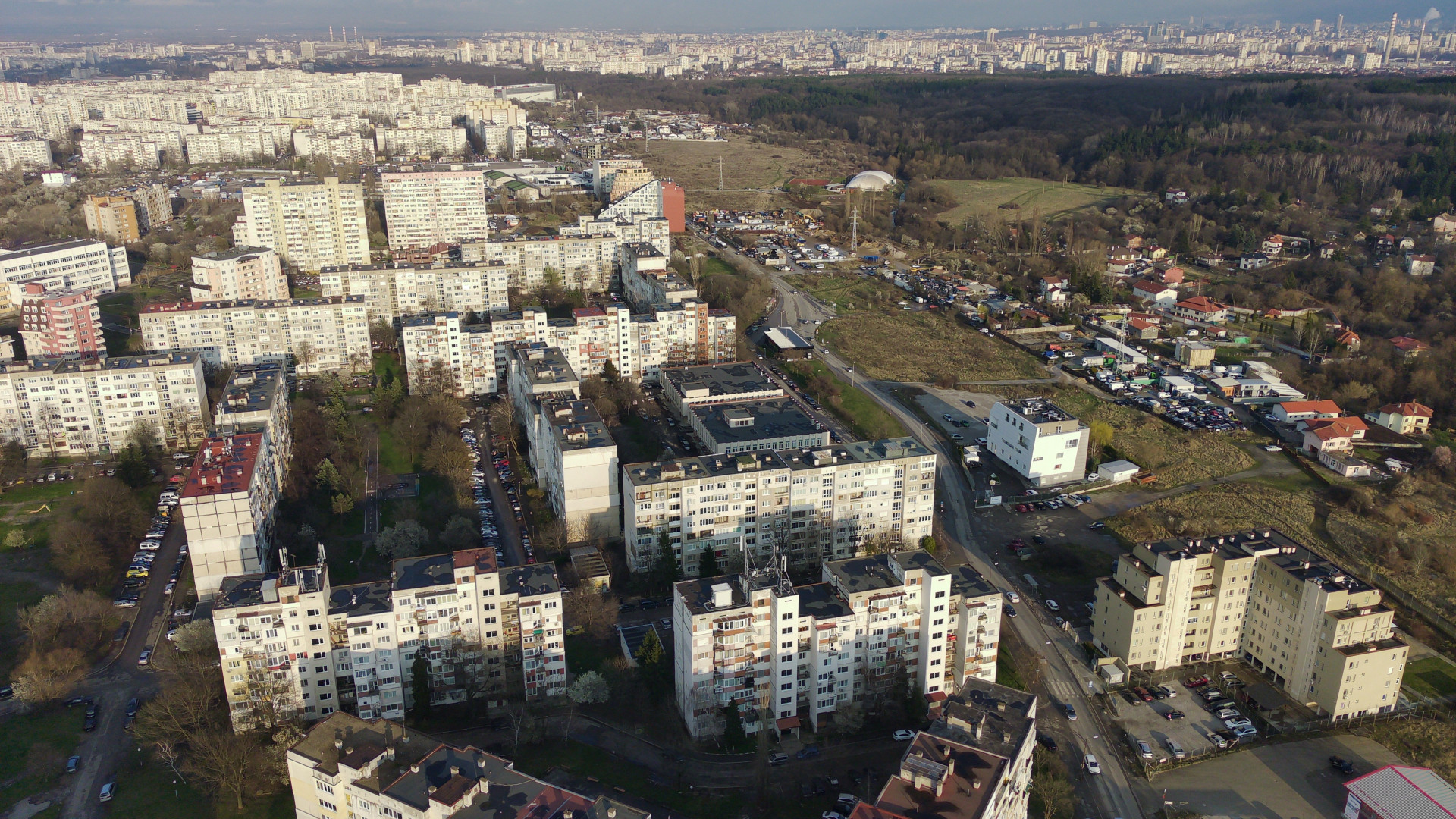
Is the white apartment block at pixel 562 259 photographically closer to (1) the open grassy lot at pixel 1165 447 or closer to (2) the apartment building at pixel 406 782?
(1) the open grassy lot at pixel 1165 447

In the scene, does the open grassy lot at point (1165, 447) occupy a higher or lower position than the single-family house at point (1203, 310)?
lower

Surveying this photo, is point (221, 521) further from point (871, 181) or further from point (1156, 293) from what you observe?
point (871, 181)

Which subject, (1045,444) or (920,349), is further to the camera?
(920,349)

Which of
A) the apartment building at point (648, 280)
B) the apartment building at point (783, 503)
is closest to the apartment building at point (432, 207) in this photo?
the apartment building at point (648, 280)

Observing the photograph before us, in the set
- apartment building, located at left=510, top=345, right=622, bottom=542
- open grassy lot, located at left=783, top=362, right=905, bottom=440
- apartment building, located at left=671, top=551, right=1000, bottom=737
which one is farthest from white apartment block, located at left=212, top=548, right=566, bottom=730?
open grassy lot, located at left=783, top=362, right=905, bottom=440

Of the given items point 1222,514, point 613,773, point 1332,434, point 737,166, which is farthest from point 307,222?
Answer: point 1332,434

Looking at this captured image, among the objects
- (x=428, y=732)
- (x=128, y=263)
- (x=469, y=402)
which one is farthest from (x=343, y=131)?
(x=428, y=732)

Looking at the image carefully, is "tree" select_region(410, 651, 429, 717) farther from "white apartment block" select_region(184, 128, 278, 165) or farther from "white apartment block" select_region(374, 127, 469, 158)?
"white apartment block" select_region(184, 128, 278, 165)
